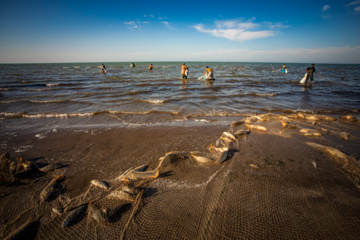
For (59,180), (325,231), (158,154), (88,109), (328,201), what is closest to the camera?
(325,231)

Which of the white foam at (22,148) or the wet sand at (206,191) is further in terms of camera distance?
the white foam at (22,148)

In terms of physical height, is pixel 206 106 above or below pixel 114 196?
above

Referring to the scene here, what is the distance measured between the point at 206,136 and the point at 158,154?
175cm

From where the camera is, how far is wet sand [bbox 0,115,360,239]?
2098 millimetres

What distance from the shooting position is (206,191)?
268 centimetres

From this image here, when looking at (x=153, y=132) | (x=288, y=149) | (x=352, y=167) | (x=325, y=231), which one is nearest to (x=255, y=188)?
(x=325, y=231)

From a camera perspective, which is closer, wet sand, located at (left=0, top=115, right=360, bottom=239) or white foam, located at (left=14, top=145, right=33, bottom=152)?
wet sand, located at (left=0, top=115, right=360, bottom=239)

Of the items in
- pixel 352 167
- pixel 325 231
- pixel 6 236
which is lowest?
pixel 6 236

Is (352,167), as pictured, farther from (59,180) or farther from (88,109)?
(88,109)

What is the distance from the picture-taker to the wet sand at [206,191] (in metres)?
2.10

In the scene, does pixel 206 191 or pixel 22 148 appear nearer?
pixel 206 191

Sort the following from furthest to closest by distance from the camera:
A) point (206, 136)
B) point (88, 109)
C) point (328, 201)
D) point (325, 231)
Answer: point (88, 109), point (206, 136), point (328, 201), point (325, 231)

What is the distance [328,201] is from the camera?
2457mm

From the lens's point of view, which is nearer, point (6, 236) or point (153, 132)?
point (6, 236)
